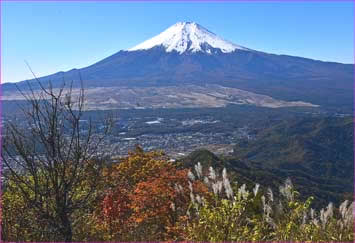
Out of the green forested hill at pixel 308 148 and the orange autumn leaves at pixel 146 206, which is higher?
the orange autumn leaves at pixel 146 206

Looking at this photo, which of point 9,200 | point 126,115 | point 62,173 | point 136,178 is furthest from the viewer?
point 126,115

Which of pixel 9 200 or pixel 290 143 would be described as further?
pixel 290 143

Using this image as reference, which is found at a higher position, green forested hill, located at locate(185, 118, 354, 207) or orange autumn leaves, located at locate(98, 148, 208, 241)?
orange autumn leaves, located at locate(98, 148, 208, 241)

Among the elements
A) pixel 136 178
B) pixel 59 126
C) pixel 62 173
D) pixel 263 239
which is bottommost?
pixel 136 178

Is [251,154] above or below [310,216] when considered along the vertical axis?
below

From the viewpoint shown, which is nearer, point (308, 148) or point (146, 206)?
point (146, 206)

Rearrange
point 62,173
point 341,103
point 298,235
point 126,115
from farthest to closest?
point 341,103 → point 126,115 → point 62,173 → point 298,235

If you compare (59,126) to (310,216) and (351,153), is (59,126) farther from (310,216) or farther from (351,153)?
(351,153)

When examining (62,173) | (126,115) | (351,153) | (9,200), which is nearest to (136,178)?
(9,200)

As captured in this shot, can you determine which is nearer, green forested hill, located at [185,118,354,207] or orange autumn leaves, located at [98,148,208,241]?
orange autumn leaves, located at [98,148,208,241]

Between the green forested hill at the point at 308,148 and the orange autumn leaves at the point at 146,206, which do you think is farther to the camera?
the green forested hill at the point at 308,148

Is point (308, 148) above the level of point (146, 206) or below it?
below
